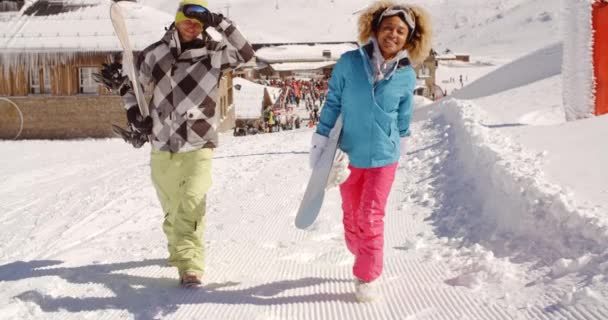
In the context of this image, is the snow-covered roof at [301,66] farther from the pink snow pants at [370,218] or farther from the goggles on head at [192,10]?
the pink snow pants at [370,218]

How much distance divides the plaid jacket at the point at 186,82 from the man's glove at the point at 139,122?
0.03 metres

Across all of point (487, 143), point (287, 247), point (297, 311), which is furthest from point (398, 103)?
point (487, 143)

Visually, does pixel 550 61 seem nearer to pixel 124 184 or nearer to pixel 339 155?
pixel 124 184

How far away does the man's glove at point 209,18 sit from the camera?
350cm

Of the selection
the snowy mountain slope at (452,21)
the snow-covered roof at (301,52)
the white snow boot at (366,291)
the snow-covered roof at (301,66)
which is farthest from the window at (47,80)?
the snowy mountain slope at (452,21)

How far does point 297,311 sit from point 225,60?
163 centimetres

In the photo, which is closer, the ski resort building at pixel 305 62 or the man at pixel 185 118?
the man at pixel 185 118

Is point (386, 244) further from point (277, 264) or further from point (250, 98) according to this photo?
point (250, 98)

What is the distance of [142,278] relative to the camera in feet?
12.5

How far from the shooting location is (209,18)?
354 cm

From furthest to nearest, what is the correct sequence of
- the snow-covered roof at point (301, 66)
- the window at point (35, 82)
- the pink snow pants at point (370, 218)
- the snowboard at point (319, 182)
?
the snow-covered roof at point (301, 66) → the window at point (35, 82) → the snowboard at point (319, 182) → the pink snow pants at point (370, 218)

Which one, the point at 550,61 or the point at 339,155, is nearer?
the point at 339,155

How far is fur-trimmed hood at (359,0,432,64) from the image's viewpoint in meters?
3.40

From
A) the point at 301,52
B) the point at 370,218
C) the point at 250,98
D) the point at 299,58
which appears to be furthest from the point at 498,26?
the point at 370,218
